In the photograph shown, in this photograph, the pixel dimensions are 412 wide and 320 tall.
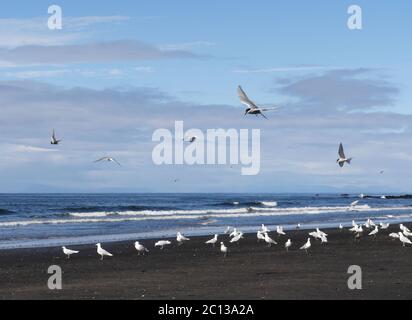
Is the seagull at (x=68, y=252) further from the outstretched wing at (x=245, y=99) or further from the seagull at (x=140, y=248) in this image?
the outstretched wing at (x=245, y=99)

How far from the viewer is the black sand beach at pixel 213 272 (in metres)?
13.0

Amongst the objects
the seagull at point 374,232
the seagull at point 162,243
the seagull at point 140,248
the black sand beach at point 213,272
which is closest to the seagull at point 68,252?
the black sand beach at point 213,272

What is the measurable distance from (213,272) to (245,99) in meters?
4.07

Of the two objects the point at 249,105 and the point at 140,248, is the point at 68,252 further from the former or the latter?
the point at 249,105

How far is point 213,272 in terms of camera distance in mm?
16375

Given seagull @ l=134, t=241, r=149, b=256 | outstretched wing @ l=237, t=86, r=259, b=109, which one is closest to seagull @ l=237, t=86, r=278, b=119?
outstretched wing @ l=237, t=86, r=259, b=109

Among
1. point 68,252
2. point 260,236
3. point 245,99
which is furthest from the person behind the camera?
point 260,236

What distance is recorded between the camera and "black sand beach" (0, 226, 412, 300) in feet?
42.5

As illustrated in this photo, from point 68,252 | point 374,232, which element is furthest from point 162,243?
point 374,232

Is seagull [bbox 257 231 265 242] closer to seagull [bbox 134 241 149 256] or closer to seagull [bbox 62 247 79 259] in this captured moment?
seagull [bbox 134 241 149 256]

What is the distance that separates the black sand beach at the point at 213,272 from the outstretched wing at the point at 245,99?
3751 mm

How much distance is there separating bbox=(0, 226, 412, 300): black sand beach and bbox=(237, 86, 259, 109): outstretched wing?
3751 millimetres

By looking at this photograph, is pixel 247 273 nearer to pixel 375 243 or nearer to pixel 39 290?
pixel 39 290
